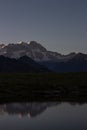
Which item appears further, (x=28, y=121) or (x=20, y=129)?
(x=28, y=121)

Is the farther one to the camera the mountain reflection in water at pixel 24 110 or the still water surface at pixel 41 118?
the mountain reflection in water at pixel 24 110

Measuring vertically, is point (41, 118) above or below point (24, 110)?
below

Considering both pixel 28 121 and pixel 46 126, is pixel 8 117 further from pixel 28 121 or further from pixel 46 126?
pixel 46 126

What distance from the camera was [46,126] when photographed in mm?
34281

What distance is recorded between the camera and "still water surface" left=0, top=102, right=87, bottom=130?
112 ft

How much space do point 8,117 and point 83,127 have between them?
41.0 feet

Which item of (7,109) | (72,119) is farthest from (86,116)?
(7,109)

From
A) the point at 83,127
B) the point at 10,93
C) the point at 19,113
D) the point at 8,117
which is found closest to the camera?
the point at 83,127

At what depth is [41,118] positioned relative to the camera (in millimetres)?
40281

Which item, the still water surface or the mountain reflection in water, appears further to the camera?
the mountain reflection in water

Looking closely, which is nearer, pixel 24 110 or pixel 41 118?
pixel 41 118

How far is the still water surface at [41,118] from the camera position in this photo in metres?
34.0

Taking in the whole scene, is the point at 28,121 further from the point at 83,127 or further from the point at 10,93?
the point at 10,93

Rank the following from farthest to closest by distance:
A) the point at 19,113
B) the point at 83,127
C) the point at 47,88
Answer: the point at 47,88 → the point at 19,113 → the point at 83,127
